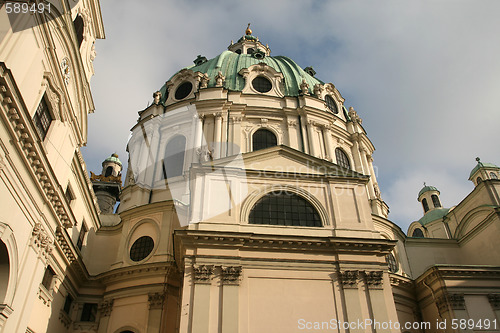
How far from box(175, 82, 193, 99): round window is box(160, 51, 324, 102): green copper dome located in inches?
54.4

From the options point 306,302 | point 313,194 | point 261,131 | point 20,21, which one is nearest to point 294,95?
point 261,131

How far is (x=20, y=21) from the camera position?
13.8m

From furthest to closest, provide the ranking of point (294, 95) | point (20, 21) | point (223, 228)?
point (294, 95)
point (223, 228)
point (20, 21)

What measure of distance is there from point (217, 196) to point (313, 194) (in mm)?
4713

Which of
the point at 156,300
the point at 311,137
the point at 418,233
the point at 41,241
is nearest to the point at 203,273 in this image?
the point at 156,300

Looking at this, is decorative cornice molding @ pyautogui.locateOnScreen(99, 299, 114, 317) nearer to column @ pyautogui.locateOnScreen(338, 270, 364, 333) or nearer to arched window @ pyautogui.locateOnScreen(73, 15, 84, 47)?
column @ pyautogui.locateOnScreen(338, 270, 364, 333)

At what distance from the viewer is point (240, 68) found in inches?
1324

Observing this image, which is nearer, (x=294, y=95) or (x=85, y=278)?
(x=85, y=278)

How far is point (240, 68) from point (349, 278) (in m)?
22.3

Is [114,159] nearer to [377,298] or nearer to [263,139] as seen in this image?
[263,139]

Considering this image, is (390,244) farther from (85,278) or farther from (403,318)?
(85,278)

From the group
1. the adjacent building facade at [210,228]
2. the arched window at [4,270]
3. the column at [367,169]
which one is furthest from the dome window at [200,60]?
the arched window at [4,270]

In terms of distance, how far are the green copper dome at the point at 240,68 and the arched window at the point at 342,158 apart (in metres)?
5.87

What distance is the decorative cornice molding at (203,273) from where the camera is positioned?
1569 centimetres
